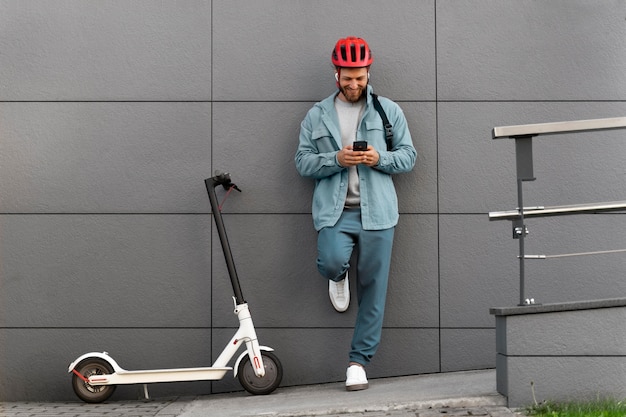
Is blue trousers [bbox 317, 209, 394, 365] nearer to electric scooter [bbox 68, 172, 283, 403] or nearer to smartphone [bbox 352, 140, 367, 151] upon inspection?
smartphone [bbox 352, 140, 367, 151]

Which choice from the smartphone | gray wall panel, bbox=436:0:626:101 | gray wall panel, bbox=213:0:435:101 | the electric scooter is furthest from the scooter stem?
gray wall panel, bbox=436:0:626:101

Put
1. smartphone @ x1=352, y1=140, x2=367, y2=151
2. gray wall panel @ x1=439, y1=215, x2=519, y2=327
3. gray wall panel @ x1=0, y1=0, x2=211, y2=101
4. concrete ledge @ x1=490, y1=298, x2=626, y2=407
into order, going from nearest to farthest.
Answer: concrete ledge @ x1=490, y1=298, x2=626, y2=407
smartphone @ x1=352, y1=140, x2=367, y2=151
gray wall panel @ x1=439, y1=215, x2=519, y2=327
gray wall panel @ x1=0, y1=0, x2=211, y2=101

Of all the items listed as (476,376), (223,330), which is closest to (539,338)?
(476,376)

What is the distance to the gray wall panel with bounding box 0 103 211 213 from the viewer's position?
20.6 ft

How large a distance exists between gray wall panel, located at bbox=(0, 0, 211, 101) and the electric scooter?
97 cm

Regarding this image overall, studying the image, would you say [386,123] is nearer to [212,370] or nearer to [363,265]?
[363,265]

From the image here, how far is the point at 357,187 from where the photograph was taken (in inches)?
232

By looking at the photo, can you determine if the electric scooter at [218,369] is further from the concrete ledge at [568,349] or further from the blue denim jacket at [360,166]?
the concrete ledge at [568,349]

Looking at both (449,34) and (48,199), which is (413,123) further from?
(48,199)

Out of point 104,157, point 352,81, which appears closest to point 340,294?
point 352,81

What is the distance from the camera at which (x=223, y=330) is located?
20.4 ft

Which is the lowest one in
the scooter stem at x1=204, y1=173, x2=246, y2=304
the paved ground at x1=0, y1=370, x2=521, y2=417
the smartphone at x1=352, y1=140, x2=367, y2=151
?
the paved ground at x1=0, y1=370, x2=521, y2=417

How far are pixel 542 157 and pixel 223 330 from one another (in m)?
2.45

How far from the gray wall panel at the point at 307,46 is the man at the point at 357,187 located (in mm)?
361
